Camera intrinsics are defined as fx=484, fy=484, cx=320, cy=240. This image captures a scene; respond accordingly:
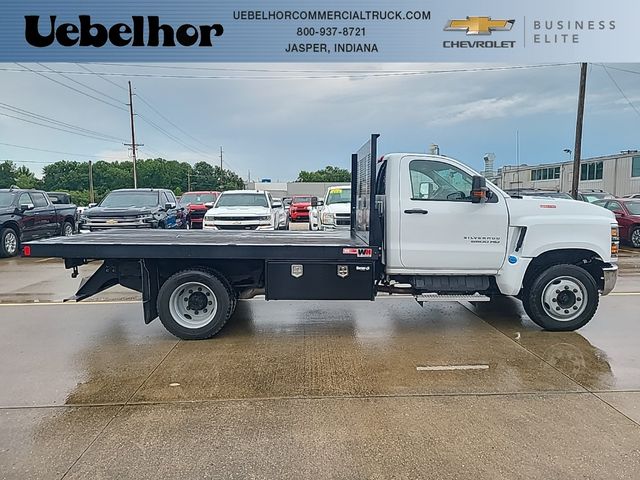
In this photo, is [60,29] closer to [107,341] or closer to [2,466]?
[107,341]

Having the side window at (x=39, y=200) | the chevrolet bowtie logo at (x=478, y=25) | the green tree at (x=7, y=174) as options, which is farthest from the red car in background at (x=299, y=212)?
the green tree at (x=7, y=174)

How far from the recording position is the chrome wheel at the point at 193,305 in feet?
19.7

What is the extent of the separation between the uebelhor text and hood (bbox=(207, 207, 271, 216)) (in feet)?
15.7

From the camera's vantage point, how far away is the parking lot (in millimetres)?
3326

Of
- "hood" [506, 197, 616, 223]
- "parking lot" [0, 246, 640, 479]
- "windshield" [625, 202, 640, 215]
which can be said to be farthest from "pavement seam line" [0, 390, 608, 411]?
"windshield" [625, 202, 640, 215]

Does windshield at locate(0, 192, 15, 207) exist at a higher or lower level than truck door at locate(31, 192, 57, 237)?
higher

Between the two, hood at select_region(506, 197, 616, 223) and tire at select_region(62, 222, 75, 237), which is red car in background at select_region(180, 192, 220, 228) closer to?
tire at select_region(62, 222, 75, 237)

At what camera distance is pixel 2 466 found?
329 centimetres

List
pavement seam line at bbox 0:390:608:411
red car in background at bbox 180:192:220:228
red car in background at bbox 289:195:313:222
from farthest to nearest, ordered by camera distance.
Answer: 1. red car in background at bbox 289:195:313:222
2. red car in background at bbox 180:192:220:228
3. pavement seam line at bbox 0:390:608:411

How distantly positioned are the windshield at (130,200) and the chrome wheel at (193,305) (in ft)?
32.3

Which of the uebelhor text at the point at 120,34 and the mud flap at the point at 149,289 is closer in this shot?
the mud flap at the point at 149,289

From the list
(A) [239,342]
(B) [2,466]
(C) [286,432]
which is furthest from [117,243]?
A: (C) [286,432]

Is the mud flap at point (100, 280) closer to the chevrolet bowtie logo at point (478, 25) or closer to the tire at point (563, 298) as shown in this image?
the tire at point (563, 298)

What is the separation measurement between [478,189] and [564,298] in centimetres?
190
